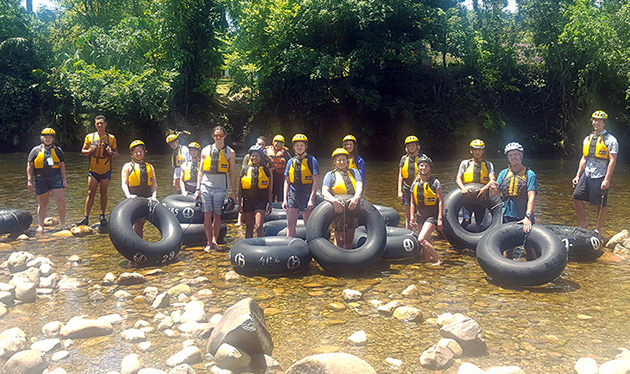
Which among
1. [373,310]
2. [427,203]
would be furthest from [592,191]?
[373,310]

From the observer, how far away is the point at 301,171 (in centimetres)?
719

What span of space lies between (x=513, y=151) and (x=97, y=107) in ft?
91.8

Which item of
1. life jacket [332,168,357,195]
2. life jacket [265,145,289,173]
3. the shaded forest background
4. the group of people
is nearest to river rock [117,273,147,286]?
the group of people

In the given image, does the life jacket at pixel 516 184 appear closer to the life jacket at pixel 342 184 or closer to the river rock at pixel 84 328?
the life jacket at pixel 342 184

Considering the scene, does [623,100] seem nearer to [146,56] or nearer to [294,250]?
[294,250]

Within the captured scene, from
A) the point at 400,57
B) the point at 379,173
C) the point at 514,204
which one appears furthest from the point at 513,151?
the point at 400,57

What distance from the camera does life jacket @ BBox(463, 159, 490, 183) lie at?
294 inches

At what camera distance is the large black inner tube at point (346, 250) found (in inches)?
247

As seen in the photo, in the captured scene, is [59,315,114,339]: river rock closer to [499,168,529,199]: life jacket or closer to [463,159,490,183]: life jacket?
[499,168,529,199]: life jacket

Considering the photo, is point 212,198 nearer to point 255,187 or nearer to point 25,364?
point 255,187

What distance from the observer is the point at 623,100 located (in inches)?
990

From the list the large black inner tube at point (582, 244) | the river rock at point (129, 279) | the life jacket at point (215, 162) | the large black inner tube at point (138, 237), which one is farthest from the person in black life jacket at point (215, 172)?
the large black inner tube at point (582, 244)

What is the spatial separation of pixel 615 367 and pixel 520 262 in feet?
7.61

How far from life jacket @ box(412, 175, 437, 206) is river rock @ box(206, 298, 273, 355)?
344 cm
